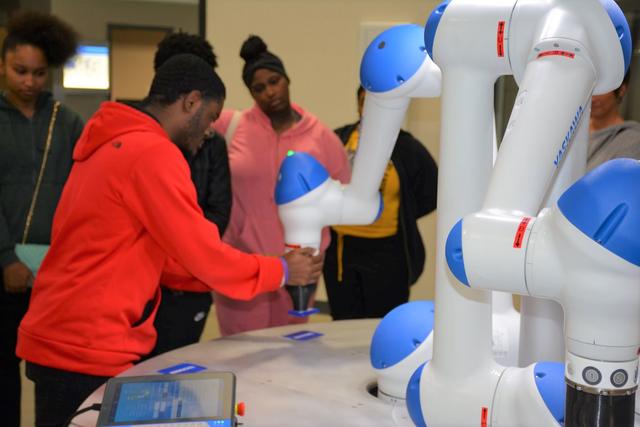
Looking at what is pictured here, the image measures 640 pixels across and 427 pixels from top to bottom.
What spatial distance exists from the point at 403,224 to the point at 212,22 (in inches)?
93.9

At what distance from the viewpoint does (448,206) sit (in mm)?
1190

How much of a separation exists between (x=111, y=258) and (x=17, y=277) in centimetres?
83

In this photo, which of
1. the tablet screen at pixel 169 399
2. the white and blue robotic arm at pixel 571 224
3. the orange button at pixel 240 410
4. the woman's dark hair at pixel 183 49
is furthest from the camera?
the woman's dark hair at pixel 183 49

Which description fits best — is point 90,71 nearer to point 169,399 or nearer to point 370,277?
point 370,277

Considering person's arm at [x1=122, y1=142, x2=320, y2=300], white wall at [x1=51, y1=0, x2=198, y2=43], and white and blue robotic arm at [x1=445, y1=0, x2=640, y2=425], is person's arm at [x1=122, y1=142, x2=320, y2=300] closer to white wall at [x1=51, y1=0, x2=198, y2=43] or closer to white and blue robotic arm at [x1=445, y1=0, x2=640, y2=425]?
white and blue robotic arm at [x1=445, y1=0, x2=640, y2=425]

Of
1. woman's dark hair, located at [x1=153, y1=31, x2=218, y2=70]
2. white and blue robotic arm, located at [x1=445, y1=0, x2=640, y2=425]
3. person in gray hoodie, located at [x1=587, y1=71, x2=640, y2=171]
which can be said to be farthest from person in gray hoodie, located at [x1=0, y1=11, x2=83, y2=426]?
white and blue robotic arm, located at [x1=445, y1=0, x2=640, y2=425]

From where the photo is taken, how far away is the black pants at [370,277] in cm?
283

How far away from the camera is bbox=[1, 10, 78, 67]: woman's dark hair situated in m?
2.52

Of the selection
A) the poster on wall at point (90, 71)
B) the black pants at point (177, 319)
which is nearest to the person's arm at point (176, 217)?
the black pants at point (177, 319)

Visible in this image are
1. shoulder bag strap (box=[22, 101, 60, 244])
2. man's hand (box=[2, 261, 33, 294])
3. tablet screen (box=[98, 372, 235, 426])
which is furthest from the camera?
shoulder bag strap (box=[22, 101, 60, 244])

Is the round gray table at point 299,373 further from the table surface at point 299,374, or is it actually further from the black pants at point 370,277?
the black pants at point 370,277

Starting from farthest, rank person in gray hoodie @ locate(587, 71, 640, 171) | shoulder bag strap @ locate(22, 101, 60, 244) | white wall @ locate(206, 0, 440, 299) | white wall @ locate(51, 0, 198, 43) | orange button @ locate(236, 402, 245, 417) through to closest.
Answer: white wall @ locate(51, 0, 198, 43), white wall @ locate(206, 0, 440, 299), shoulder bag strap @ locate(22, 101, 60, 244), person in gray hoodie @ locate(587, 71, 640, 171), orange button @ locate(236, 402, 245, 417)

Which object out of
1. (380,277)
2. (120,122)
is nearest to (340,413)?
(120,122)

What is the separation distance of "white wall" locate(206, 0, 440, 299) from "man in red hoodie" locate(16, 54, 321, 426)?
298 centimetres
